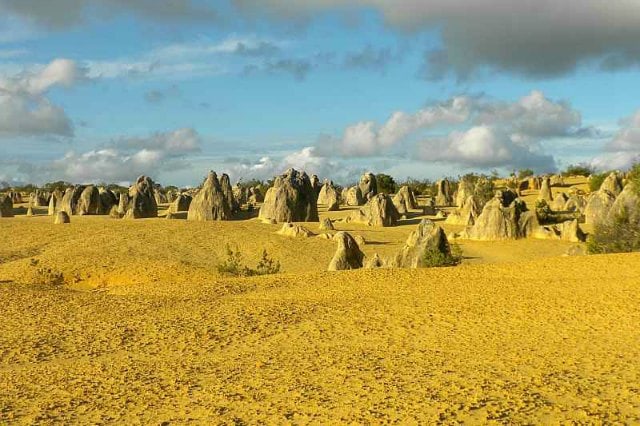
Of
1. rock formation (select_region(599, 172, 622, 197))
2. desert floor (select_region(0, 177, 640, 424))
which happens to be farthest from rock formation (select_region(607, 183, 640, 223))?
rock formation (select_region(599, 172, 622, 197))

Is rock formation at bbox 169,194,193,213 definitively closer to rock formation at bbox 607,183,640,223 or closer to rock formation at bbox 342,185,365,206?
rock formation at bbox 342,185,365,206

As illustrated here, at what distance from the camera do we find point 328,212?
1710 inches

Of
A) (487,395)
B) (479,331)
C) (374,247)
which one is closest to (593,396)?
(487,395)

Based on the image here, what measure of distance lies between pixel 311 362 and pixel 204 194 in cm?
2708

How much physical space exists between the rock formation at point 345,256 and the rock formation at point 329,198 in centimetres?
2613

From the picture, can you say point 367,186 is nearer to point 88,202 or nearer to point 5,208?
point 88,202

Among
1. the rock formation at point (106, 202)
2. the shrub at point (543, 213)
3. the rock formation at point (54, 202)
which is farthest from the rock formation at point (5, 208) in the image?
the shrub at point (543, 213)

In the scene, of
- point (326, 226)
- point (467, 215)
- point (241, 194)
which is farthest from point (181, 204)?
point (467, 215)

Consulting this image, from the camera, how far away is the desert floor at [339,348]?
6.35m

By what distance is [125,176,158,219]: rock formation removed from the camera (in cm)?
3728

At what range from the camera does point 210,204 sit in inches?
1347

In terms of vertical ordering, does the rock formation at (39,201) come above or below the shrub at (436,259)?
above

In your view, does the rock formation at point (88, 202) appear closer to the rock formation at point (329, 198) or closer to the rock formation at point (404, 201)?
the rock formation at point (329, 198)

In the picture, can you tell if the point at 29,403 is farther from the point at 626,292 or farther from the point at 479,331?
the point at 626,292
